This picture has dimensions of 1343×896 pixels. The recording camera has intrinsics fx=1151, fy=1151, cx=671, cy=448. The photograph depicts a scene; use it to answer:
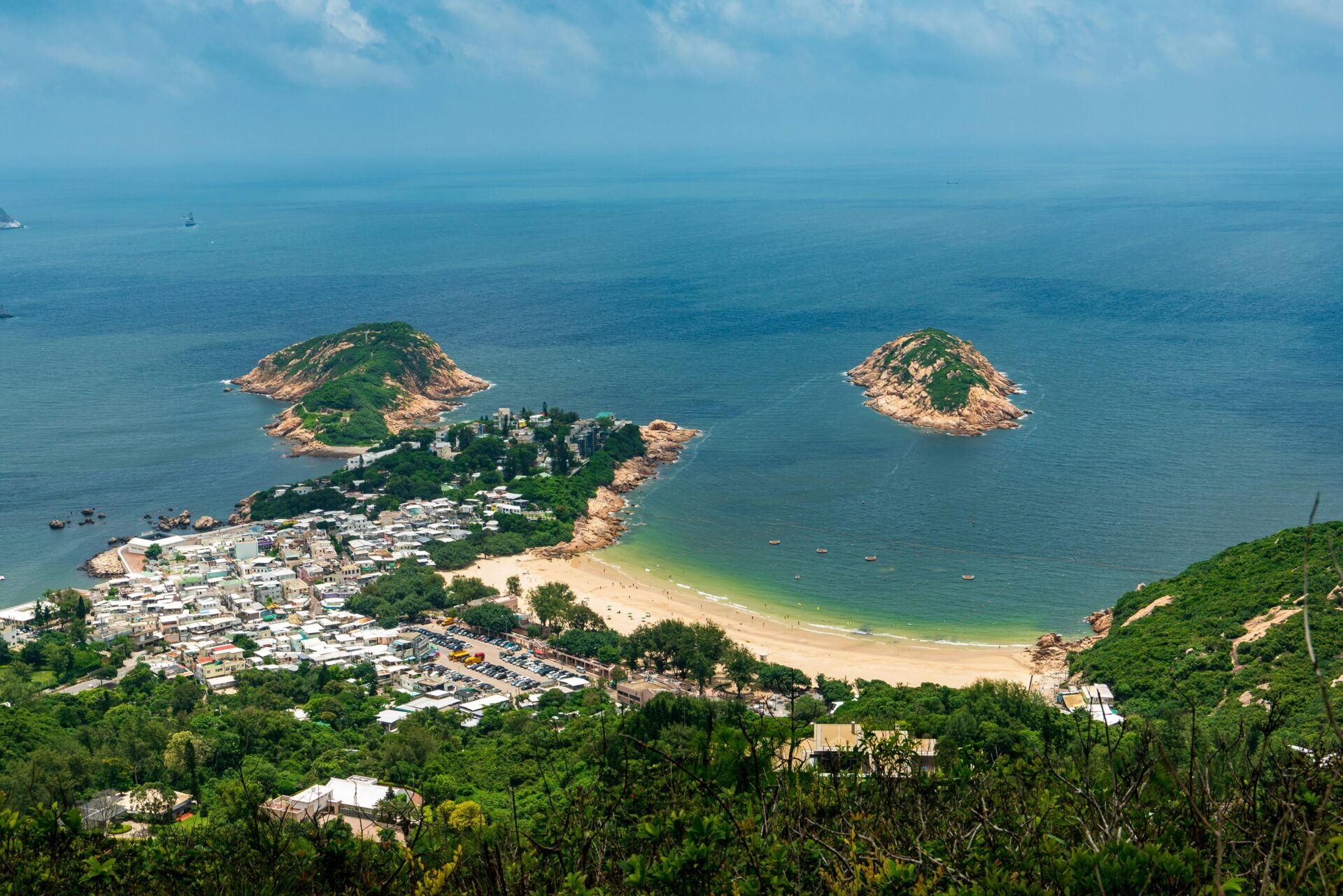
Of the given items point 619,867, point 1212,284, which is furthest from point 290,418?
point 1212,284

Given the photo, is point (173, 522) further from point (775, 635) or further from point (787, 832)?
point (787, 832)

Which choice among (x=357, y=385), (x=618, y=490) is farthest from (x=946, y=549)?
(x=357, y=385)

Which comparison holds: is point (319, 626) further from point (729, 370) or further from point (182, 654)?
point (729, 370)

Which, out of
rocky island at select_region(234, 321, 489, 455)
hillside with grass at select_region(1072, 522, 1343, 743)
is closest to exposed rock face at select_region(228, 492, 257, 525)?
rocky island at select_region(234, 321, 489, 455)

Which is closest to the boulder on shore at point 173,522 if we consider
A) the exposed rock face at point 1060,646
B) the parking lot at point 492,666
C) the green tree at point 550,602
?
the parking lot at point 492,666

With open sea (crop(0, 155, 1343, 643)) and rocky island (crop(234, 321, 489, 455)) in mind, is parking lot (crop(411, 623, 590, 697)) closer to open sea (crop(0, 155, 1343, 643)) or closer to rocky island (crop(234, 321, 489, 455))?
open sea (crop(0, 155, 1343, 643))

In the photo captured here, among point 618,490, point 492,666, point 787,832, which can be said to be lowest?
point 492,666

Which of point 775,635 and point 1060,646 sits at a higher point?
point 1060,646

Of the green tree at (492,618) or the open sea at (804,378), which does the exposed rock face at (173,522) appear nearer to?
the open sea at (804,378)
